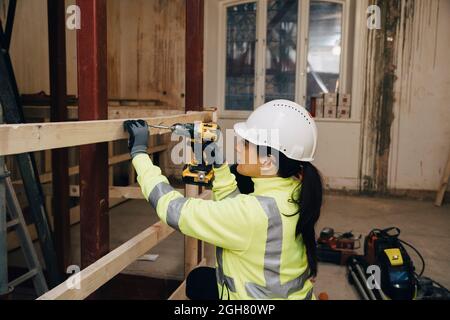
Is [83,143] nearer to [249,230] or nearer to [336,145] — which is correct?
[249,230]

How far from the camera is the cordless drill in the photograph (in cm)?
159

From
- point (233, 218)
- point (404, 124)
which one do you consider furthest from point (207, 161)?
point (404, 124)

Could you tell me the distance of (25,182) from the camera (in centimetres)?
232

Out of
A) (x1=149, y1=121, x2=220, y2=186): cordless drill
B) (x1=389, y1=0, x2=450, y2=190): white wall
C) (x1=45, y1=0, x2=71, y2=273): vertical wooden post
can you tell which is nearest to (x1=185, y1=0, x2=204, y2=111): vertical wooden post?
(x1=45, y1=0, x2=71, y2=273): vertical wooden post

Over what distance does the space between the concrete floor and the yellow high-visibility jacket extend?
1582 millimetres

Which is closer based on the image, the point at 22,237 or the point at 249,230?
the point at 249,230

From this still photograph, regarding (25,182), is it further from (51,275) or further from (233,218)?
(233,218)

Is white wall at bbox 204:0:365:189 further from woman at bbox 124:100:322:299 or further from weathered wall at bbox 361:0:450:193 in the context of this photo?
woman at bbox 124:100:322:299

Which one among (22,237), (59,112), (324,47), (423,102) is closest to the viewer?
(22,237)

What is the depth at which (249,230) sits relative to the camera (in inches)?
52.0

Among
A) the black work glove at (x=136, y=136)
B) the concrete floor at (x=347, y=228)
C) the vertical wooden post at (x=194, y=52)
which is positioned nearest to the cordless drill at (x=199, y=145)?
the black work glove at (x=136, y=136)

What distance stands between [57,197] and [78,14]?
167cm

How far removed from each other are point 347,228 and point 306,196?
312cm

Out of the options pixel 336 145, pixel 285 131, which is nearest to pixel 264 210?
pixel 285 131
